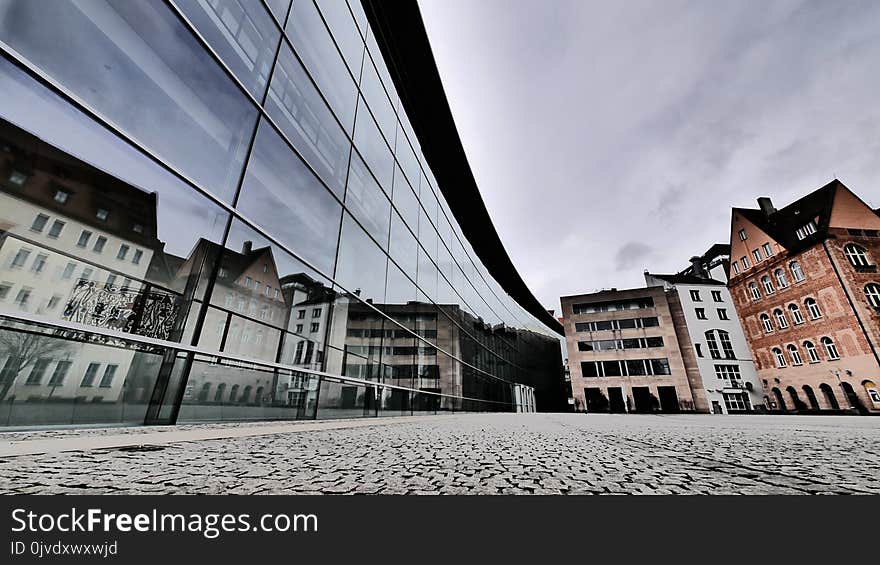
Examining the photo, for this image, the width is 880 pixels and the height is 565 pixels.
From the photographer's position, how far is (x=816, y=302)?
25422 millimetres

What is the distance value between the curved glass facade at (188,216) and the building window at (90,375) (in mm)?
12

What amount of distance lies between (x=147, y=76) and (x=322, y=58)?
4.21 metres

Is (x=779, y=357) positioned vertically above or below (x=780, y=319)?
below

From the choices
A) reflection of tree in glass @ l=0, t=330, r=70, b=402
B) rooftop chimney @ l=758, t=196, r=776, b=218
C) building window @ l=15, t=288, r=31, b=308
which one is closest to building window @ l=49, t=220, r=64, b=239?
building window @ l=15, t=288, r=31, b=308

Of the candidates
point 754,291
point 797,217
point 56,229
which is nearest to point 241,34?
point 56,229

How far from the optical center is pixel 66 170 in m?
3.48

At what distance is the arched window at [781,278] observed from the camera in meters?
28.1

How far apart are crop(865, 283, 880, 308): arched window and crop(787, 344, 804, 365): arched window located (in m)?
5.48

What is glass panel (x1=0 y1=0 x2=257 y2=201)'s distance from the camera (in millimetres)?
3193

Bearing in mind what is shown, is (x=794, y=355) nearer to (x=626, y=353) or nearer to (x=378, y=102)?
(x=626, y=353)

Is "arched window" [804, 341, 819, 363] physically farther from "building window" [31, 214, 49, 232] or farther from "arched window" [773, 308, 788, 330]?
"building window" [31, 214, 49, 232]

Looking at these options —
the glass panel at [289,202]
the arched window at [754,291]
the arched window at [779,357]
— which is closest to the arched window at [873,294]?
the arched window at [779,357]

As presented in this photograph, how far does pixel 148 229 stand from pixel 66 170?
883 millimetres
